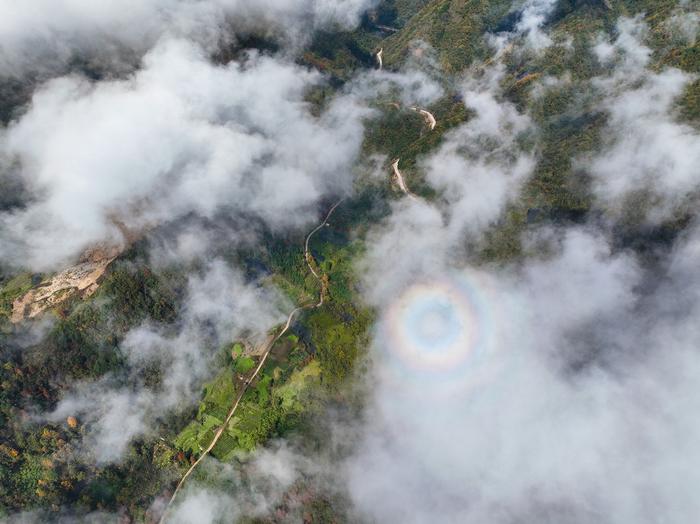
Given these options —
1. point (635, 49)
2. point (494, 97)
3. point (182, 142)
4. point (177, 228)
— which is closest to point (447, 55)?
point (494, 97)

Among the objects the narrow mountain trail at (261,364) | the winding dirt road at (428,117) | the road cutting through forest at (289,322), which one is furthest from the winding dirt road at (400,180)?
the narrow mountain trail at (261,364)

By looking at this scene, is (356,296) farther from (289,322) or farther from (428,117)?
(428,117)

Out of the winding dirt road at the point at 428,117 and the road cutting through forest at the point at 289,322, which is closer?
the road cutting through forest at the point at 289,322

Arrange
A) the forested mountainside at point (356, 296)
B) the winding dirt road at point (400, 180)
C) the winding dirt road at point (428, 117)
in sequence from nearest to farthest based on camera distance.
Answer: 1. the forested mountainside at point (356, 296)
2. the winding dirt road at point (400, 180)
3. the winding dirt road at point (428, 117)

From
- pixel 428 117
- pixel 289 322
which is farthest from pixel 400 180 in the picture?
pixel 289 322

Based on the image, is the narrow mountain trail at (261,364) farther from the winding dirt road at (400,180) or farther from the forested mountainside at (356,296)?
the winding dirt road at (400,180)

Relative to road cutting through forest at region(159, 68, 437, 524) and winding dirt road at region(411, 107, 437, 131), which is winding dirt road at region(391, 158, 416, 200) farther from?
winding dirt road at region(411, 107, 437, 131)

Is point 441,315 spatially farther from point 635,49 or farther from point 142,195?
point 635,49

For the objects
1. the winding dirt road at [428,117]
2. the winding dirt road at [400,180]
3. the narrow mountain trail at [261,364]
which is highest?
the winding dirt road at [428,117]
